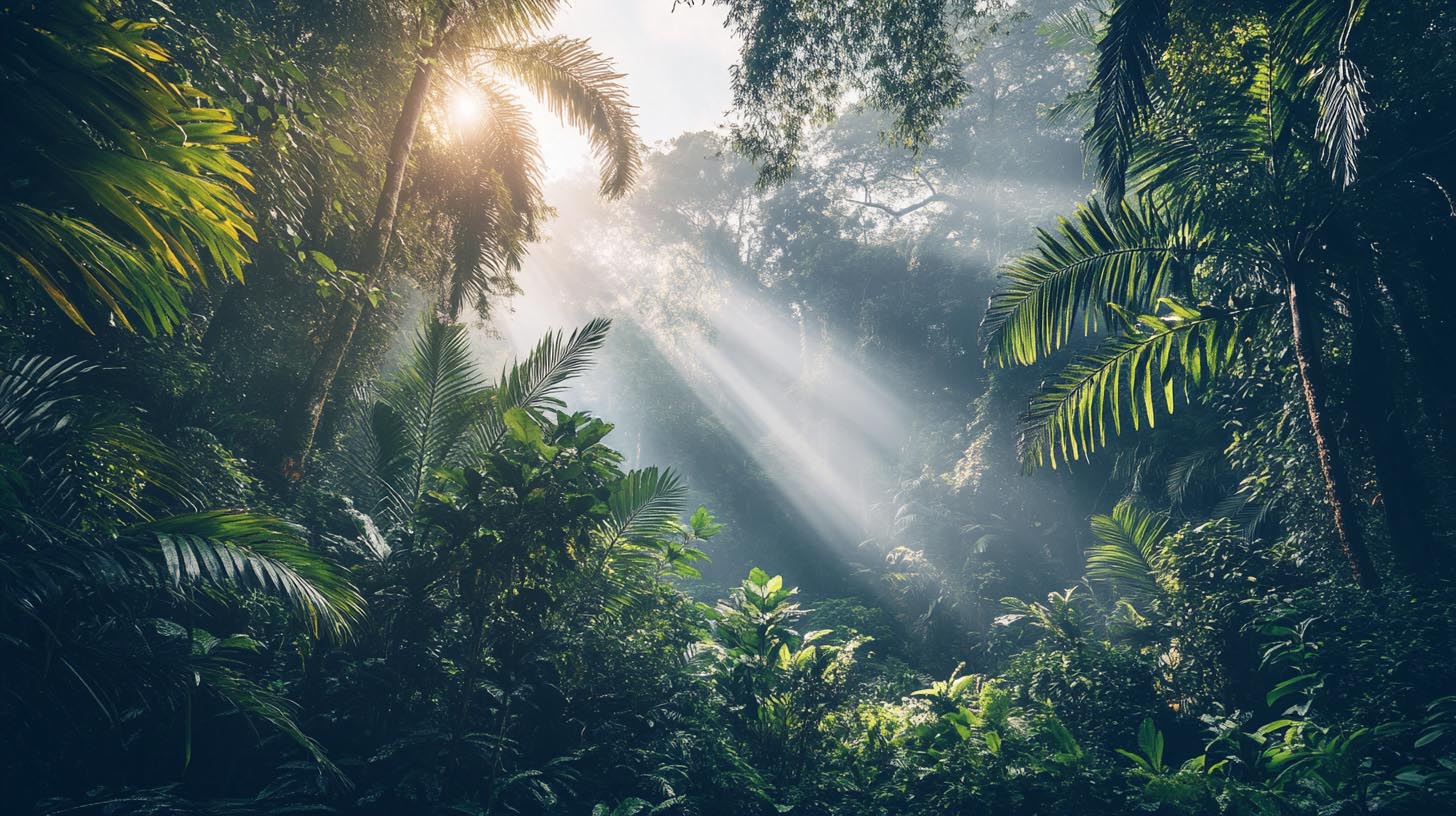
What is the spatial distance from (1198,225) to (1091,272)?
749 millimetres

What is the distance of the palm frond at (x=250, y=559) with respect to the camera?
1.92 meters

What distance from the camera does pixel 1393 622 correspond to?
3256 millimetres

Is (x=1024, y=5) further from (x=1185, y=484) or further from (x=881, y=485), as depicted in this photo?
(x=1185, y=484)

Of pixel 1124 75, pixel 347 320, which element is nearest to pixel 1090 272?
pixel 1124 75

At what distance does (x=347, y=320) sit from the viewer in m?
4.76

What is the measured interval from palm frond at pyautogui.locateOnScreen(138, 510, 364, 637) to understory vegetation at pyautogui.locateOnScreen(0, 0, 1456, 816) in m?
0.02

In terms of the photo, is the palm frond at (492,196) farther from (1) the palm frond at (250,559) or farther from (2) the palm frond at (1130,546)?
(2) the palm frond at (1130,546)

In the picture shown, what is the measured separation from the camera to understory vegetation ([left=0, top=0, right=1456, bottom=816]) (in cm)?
197

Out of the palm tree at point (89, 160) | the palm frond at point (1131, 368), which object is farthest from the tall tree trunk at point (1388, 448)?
the palm tree at point (89, 160)

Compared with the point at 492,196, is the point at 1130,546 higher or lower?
lower

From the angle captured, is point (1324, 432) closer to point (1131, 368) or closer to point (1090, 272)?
point (1131, 368)

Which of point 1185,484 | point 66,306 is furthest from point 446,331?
point 1185,484

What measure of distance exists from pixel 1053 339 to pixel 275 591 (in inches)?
202

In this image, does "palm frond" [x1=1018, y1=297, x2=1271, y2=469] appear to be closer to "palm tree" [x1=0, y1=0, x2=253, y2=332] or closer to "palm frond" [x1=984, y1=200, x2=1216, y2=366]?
"palm frond" [x1=984, y1=200, x2=1216, y2=366]
